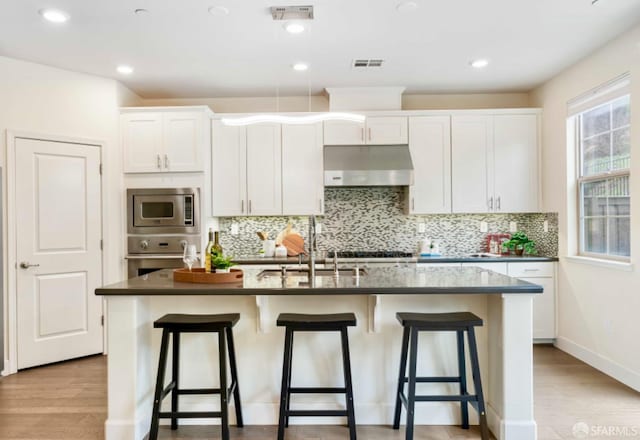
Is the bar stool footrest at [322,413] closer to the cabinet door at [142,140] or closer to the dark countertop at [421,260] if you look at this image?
the dark countertop at [421,260]

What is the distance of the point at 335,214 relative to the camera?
15.8 ft

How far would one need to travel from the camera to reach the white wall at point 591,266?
10.2 ft

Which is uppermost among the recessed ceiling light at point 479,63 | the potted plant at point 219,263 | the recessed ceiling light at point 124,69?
the recessed ceiling light at point 124,69

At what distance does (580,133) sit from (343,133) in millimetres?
2284

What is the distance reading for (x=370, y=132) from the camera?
4.46 meters

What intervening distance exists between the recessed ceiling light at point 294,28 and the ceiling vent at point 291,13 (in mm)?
101

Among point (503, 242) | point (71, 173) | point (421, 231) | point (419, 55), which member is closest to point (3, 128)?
point (71, 173)

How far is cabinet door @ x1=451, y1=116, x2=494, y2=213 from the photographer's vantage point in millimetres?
4469

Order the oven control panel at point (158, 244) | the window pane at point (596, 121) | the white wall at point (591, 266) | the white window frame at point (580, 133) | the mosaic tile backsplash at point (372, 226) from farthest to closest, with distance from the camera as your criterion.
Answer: the mosaic tile backsplash at point (372, 226) → the oven control panel at point (158, 244) → the window pane at point (596, 121) → the white window frame at point (580, 133) → the white wall at point (591, 266)

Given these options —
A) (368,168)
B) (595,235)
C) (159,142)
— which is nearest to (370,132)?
(368,168)

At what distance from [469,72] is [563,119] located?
1.02m

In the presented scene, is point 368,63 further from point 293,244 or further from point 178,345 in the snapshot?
point 178,345

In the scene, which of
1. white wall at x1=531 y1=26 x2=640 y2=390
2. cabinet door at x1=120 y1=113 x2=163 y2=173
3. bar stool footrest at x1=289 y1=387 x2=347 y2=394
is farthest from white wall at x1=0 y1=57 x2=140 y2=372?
white wall at x1=531 y1=26 x2=640 y2=390

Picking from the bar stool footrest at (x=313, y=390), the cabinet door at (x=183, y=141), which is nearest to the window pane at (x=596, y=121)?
the bar stool footrest at (x=313, y=390)
